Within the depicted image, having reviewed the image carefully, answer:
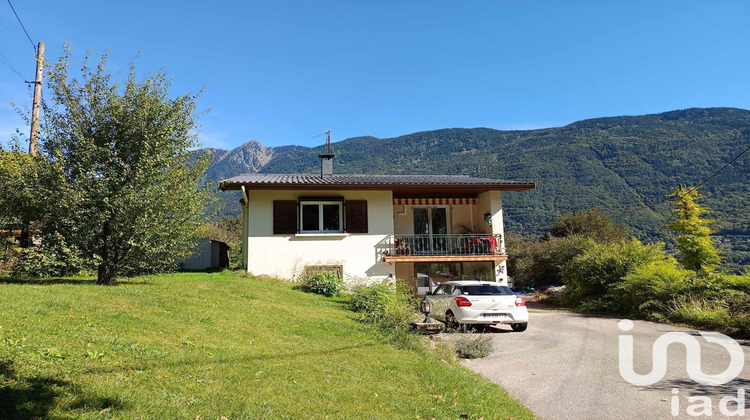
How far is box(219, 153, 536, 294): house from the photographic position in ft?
55.7

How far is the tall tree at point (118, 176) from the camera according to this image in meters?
9.30

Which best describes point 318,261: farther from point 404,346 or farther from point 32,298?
point 32,298

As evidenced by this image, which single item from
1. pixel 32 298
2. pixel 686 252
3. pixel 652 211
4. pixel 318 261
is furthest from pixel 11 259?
pixel 652 211

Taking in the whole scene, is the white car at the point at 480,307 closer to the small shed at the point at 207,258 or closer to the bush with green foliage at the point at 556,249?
the bush with green foliage at the point at 556,249

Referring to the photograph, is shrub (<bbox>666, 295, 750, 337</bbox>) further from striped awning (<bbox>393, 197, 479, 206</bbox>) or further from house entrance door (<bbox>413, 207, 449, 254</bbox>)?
house entrance door (<bbox>413, 207, 449, 254</bbox>)

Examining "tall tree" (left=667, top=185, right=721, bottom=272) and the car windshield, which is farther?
"tall tree" (left=667, top=185, right=721, bottom=272)

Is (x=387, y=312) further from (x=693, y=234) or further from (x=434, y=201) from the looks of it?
(x=693, y=234)

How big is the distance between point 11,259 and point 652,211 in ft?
176

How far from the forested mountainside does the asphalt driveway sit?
28215mm

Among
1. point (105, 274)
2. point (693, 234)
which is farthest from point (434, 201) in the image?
point (693, 234)

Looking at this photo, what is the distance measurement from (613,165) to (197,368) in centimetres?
7026

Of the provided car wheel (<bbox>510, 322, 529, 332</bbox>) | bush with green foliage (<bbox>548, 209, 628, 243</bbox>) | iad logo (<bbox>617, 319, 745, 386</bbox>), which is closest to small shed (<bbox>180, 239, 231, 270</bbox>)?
car wheel (<bbox>510, 322, 529, 332</bbox>)

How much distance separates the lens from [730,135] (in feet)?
202

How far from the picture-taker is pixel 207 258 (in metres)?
19.6
